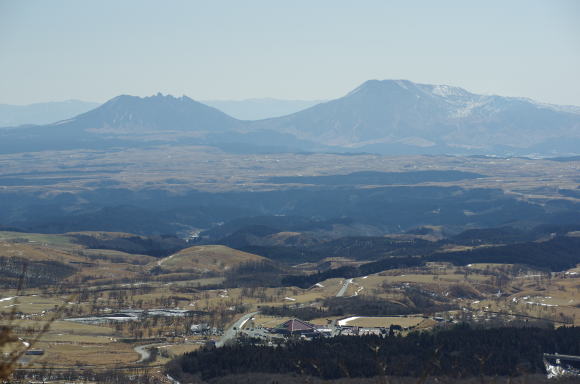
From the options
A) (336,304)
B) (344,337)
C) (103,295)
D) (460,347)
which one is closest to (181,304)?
(103,295)

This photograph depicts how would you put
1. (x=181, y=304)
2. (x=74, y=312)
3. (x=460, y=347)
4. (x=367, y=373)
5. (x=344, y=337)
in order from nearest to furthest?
(x=367, y=373) → (x=460, y=347) → (x=344, y=337) → (x=74, y=312) → (x=181, y=304)

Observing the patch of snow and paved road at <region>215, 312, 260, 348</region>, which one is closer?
paved road at <region>215, 312, 260, 348</region>

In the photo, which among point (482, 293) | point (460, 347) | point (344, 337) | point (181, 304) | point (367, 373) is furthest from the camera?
point (482, 293)

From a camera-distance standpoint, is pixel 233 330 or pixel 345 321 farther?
pixel 345 321

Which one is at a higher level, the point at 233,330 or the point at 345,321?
the point at 233,330

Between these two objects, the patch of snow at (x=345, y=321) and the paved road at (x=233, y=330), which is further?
the patch of snow at (x=345, y=321)

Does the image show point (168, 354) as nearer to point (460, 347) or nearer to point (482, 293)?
point (460, 347)

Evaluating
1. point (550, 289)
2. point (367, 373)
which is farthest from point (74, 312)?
point (550, 289)

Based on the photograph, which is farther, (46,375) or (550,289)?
(550,289)
